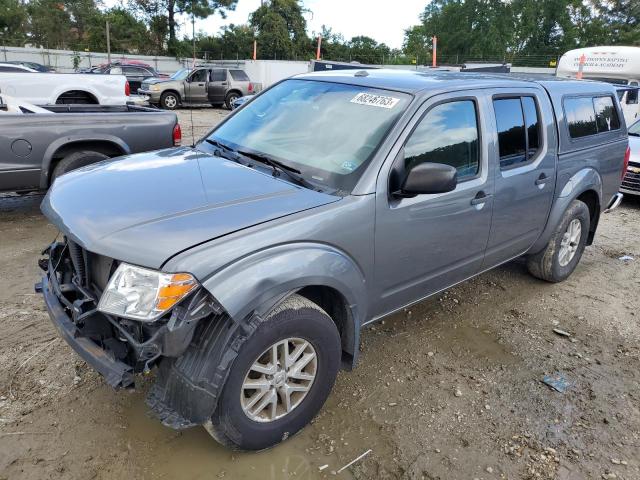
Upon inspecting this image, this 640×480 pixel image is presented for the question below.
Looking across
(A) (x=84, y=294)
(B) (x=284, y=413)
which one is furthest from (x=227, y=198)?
(B) (x=284, y=413)

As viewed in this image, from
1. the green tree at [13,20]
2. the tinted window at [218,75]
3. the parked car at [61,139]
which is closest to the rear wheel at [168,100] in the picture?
the tinted window at [218,75]

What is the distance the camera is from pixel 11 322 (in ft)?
12.0

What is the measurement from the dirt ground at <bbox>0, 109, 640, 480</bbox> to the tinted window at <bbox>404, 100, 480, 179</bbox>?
136cm

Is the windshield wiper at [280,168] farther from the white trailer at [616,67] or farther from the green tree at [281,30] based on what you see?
the green tree at [281,30]

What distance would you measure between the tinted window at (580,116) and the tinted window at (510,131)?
75 centimetres

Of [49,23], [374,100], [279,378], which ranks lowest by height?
[279,378]

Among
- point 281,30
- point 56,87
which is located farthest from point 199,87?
point 281,30

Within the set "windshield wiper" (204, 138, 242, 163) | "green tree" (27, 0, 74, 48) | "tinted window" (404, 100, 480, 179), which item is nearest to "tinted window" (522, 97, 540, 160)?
"tinted window" (404, 100, 480, 179)

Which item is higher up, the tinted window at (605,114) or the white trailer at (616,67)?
the white trailer at (616,67)

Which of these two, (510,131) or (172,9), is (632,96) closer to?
(510,131)

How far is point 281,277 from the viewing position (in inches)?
91.0

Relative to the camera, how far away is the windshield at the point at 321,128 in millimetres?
2875

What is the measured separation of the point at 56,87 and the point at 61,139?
445 cm

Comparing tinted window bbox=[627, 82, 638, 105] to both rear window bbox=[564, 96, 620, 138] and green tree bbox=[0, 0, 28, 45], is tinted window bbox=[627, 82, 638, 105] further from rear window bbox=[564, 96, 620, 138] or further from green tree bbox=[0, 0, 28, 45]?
green tree bbox=[0, 0, 28, 45]
